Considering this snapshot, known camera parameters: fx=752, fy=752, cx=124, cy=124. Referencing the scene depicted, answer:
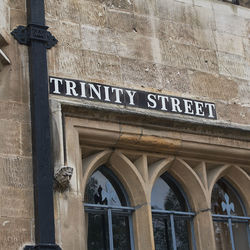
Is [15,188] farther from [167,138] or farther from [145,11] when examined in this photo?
[145,11]

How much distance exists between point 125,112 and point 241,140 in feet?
6.17

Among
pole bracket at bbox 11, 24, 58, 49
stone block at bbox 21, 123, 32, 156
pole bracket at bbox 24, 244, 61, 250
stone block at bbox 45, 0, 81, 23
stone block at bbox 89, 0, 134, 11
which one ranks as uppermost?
stone block at bbox 89, 0, 134, 11

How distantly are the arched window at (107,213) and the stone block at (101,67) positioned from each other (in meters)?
1.12

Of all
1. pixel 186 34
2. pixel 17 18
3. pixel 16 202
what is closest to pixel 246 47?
pixel 186 34

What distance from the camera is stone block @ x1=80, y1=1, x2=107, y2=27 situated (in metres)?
9.68

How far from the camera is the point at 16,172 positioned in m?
8.21

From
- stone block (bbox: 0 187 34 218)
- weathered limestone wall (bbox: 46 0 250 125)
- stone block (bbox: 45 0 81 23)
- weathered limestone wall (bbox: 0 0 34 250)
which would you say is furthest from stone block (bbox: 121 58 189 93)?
stone block (bbox: 0 187 34 218)

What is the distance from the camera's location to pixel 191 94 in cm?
1002

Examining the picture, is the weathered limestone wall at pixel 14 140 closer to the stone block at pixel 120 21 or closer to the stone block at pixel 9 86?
the stone block at pixel 9 86

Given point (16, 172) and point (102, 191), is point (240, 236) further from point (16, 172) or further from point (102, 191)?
point (16, 172)

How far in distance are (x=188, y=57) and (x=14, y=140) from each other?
304 centimetres

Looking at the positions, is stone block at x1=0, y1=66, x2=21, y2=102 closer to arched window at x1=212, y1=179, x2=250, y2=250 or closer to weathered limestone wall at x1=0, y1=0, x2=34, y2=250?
weathered limestone wall at x1=0, y1=0, x2=34, y2=250

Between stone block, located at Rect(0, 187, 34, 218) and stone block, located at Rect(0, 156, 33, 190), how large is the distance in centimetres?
6

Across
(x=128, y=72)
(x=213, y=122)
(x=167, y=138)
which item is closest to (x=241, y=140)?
(x=213, y=122)
